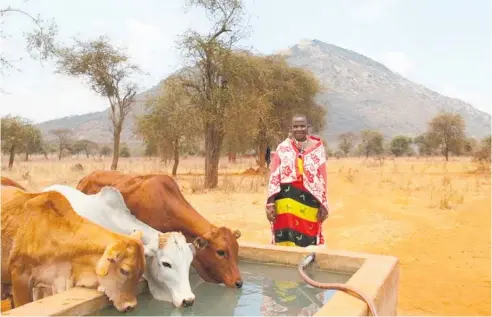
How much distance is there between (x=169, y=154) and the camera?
93.3ft

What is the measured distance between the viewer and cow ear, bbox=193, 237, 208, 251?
→ 3.79 meters

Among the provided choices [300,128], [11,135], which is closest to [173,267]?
[300,128]

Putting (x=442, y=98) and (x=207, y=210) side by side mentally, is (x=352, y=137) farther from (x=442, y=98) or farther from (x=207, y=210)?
(x=442, y=98)

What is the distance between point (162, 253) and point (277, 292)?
1.04 metres

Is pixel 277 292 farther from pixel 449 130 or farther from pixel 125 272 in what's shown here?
pixel 449 130

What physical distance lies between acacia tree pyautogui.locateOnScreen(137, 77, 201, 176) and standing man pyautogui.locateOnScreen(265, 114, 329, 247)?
42.9ft

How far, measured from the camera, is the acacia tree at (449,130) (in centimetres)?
4316

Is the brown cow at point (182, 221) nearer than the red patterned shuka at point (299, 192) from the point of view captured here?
Yes

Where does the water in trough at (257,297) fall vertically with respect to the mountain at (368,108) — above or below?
below

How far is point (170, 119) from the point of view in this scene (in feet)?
62.2

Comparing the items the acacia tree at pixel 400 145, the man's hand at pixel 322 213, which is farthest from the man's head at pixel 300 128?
the acacia tree at pixel 400 145

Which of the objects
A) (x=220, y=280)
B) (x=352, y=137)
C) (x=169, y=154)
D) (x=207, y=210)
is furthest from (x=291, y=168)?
(x=352, y=137)

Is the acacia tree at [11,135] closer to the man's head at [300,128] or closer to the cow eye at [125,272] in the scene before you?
the man's head at [300,128]

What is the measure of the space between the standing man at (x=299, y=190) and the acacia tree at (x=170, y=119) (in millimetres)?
13090
